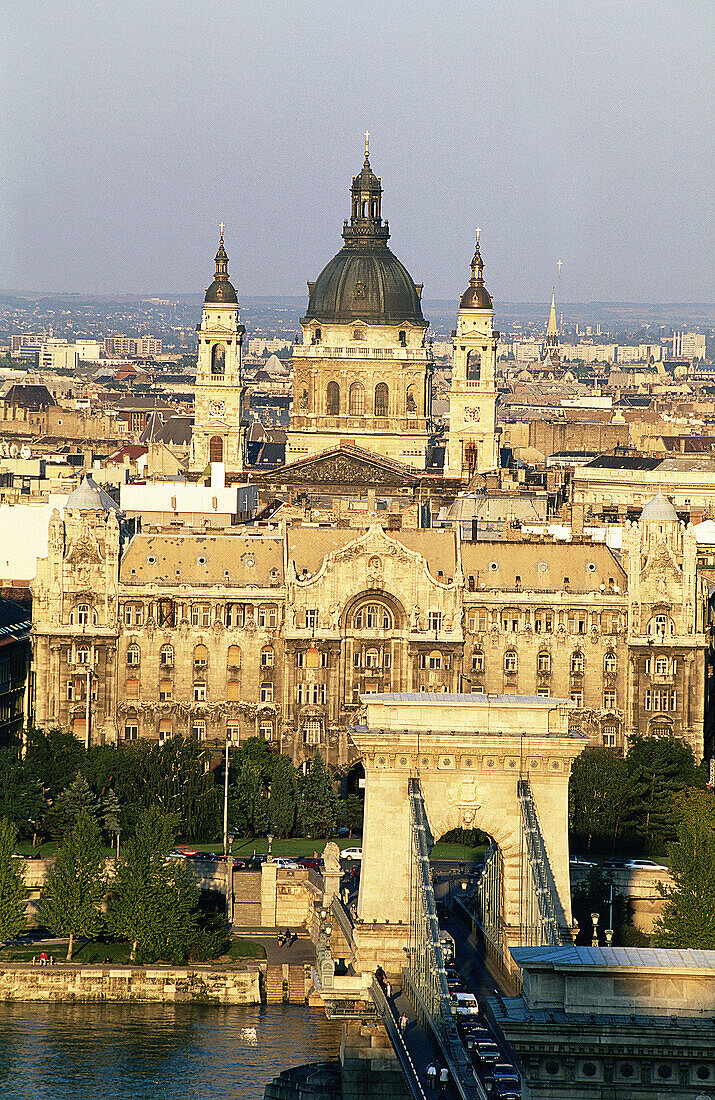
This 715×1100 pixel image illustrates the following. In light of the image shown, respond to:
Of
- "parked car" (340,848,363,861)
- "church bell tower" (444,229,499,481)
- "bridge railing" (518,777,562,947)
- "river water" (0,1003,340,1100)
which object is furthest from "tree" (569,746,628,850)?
"church bell tower" (444,229,499,481)

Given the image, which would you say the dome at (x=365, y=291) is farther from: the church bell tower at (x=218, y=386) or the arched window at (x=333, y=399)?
the church bell tower at (x=218, y=386)

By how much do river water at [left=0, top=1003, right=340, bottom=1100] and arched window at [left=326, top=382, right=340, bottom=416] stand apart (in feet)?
291

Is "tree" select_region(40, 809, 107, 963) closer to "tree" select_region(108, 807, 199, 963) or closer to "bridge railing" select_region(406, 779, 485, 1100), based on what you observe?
"tree" select_region(108, 807, 199, 963)

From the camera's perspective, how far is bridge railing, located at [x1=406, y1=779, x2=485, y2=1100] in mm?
52875

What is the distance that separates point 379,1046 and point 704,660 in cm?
4519

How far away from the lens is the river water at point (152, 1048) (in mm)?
64312

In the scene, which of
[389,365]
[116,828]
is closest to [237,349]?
[389,365]

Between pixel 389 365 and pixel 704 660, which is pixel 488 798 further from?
pixel 389 365

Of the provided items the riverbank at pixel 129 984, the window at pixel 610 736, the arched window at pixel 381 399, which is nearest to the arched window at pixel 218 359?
the arched window at pixel 381 399

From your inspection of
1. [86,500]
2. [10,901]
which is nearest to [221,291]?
[86,500]

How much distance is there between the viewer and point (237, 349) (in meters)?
166

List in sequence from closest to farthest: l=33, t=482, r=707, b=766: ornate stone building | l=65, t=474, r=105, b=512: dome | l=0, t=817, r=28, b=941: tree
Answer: l=0, t=817, r=28, b=941: tree < l=33, t=482, r=707, b=766: ornate stone building < l=65, t=474, r=105, b=512: dome

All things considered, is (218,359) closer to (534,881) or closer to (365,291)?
(365,291)

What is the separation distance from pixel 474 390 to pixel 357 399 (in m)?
9.55
